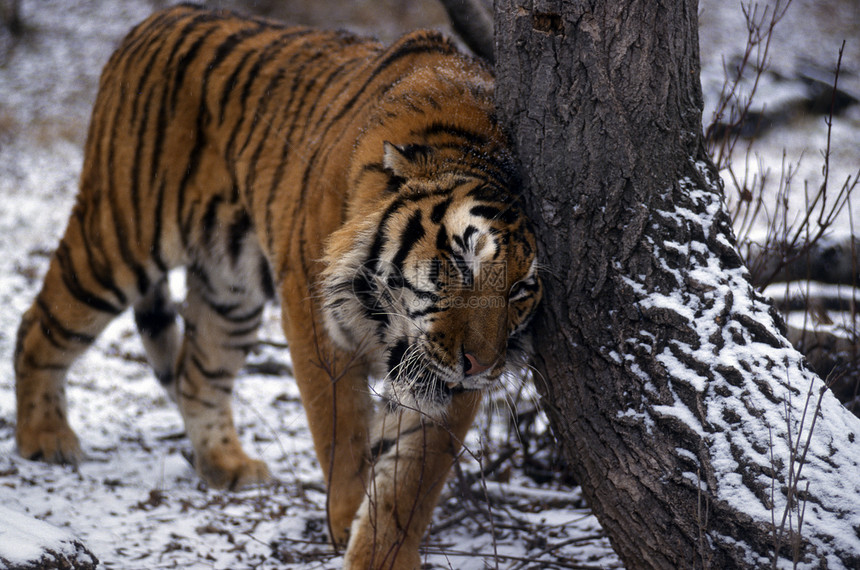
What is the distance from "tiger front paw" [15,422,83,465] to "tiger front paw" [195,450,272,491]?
552 mm

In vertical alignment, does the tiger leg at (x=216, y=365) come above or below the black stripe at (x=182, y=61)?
below

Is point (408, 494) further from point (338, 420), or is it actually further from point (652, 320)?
point (652, 320)

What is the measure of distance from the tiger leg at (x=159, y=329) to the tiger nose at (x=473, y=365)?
2167 mm

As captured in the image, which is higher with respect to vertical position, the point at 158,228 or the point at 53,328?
the point at 158,228

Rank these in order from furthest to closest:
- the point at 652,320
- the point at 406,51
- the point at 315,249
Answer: the point at 406,51
the point at 315,249
the point at 652,320

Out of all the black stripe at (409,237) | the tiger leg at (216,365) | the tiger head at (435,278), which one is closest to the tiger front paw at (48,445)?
the tiger leg at (216,365)

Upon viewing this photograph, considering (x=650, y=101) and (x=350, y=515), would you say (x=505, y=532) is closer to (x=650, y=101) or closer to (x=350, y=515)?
(x=350, y=515)

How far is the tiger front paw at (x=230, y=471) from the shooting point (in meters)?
3.49

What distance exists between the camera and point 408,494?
8.07 feet

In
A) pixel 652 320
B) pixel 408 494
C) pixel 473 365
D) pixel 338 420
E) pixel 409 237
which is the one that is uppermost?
pixel 409 237

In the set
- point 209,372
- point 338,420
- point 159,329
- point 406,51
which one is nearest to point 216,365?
point 209,372

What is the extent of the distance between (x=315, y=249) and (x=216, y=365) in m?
1.44

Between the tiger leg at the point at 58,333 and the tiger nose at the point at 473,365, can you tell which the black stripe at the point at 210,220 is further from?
the tiger nose at the point at 473,365

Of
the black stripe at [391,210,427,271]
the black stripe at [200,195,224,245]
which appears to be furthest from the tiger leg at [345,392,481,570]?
the black stripe at [200,195,224,245]
